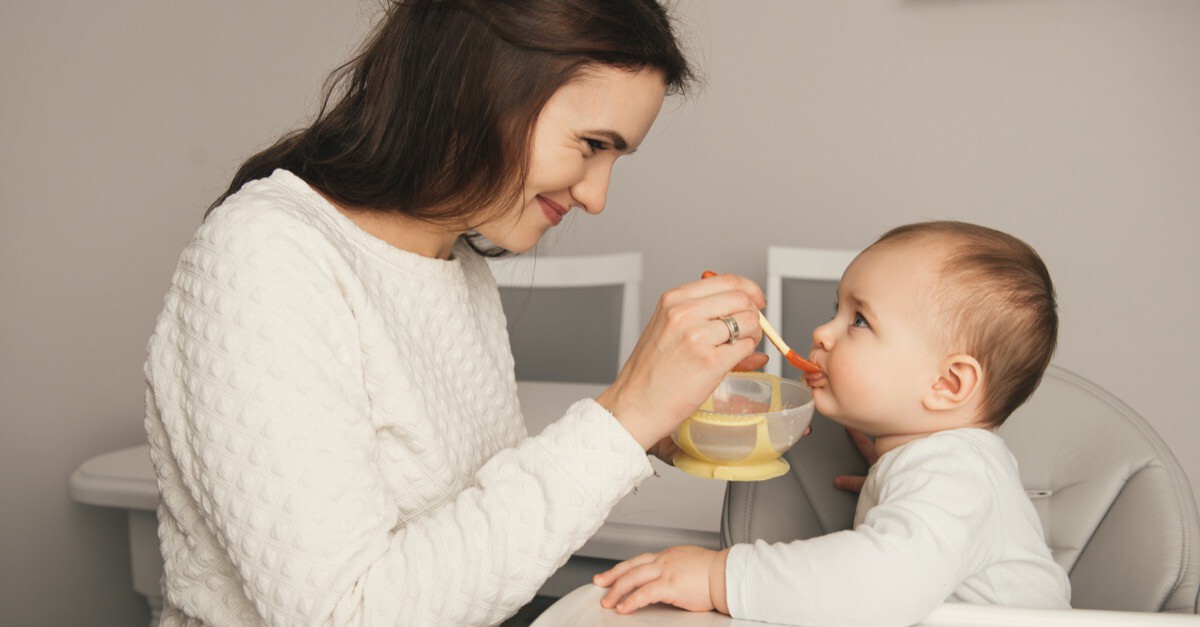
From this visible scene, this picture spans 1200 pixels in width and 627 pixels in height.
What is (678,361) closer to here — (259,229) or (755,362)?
(755,362)

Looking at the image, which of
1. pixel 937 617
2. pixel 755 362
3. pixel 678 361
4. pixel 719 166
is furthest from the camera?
pixel 719 166

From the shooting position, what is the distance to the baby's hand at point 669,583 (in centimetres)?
87

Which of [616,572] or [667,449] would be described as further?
[667,449]

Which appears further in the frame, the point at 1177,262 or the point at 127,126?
the point at 1177,262

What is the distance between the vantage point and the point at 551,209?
1.15 m

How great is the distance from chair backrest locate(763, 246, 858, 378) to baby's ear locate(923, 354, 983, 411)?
130 centimetres

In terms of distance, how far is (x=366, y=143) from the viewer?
1.10 meters

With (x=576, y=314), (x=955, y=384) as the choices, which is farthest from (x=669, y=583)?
(x=576, y=314)

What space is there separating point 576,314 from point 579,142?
4.60ft

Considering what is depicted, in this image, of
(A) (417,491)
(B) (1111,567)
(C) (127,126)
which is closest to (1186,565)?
(B) (1111,567)

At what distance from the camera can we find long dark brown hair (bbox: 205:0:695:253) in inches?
40.7

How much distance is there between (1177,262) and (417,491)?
246cm

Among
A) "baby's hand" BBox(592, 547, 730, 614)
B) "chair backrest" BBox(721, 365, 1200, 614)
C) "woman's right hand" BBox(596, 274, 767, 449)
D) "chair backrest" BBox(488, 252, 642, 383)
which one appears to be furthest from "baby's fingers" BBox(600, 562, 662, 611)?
"chair backrest" BBox(488, 252, 642, 383)

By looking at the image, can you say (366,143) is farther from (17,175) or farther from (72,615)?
(72,615)
